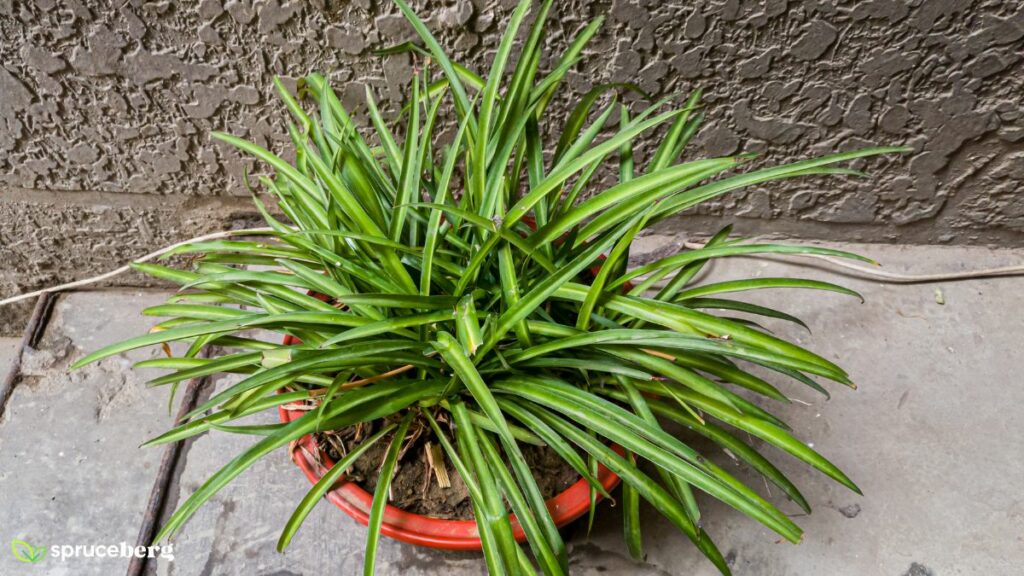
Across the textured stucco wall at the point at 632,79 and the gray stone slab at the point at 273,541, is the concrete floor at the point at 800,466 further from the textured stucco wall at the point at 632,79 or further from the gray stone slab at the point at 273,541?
the textured stucco wall at the point at 632,79

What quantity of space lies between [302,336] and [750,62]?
2.61ft

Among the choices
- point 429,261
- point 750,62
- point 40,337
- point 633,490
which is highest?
point 750,62

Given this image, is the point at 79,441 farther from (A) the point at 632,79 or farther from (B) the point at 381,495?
(A) the point at 632,79

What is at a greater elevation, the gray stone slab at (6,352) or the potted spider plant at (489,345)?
the gray stone slab at (6,352)

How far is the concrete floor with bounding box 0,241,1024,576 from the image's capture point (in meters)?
1.02

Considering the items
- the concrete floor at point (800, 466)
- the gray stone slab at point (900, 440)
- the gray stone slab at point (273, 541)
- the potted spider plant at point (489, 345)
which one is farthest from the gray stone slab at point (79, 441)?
the gray stone slab at point (900, 440)

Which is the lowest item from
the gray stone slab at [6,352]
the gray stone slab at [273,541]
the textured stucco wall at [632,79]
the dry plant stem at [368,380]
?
the gray stone slab at [273,541]

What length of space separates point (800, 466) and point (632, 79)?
0.65 metres

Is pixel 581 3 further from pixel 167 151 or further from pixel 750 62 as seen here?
pixel 167 151

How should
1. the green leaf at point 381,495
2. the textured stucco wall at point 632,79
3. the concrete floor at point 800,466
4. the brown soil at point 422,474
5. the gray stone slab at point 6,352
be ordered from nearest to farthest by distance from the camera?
the green leaf at point 381,495 → the brown soil at point 422,474 → the concrete floor at point 800,466 → the textured stucco wall at point 632,79 → the gray stone slab at point 6,352

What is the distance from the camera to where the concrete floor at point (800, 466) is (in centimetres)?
102

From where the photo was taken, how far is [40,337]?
147 centimetres

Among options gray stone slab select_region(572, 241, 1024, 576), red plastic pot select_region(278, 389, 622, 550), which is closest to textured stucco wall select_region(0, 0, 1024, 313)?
gray stone slab select_region(572, 241, 1024, 576)

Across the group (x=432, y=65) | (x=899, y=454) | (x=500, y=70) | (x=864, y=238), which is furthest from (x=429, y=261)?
(x=864, y=238)
